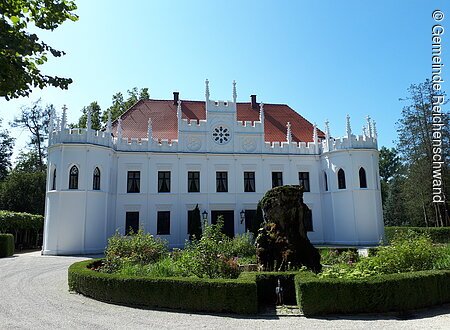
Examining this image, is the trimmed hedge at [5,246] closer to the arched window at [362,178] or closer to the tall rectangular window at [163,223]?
the tall rectangular window at [163,223]

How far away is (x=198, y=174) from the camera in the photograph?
1117 inches

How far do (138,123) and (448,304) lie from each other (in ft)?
84.9

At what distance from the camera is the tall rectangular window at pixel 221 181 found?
28561mm

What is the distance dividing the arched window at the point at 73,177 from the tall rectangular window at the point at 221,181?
10.4 m

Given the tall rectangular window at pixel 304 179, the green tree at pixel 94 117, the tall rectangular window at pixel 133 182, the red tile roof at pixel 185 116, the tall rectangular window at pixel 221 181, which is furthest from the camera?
the green tree at pixel 94 117

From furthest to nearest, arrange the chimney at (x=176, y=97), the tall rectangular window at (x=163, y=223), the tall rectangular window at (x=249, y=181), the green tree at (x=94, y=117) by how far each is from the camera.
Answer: the green tree at (x=94, y=117), the chimney at (x=176, y=97), the tall rectangular window at (x=249, y=181), the tall rectangular window at (x=163, y=223)

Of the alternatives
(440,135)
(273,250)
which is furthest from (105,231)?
(440,135)

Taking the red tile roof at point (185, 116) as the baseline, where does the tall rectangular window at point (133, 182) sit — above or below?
below

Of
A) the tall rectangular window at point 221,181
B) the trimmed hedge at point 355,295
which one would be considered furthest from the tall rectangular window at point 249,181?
the trimmed hedge at point 355,295

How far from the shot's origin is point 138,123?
30.3 metres

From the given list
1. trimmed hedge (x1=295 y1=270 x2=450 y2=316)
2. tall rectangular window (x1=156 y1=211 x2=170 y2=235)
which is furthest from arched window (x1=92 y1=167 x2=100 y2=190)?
trimmed hedge (x1=295 y1=270 x2=450 y2=316)

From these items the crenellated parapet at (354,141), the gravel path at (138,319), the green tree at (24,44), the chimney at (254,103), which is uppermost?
the chimney at (254,103)

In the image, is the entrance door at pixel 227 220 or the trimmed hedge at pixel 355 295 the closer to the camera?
the trimmed hedge at pixel 355 295

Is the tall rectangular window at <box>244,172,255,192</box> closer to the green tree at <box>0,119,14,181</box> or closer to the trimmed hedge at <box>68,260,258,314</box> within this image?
the trimmed hedge at <box>68,260,258,314</box>
